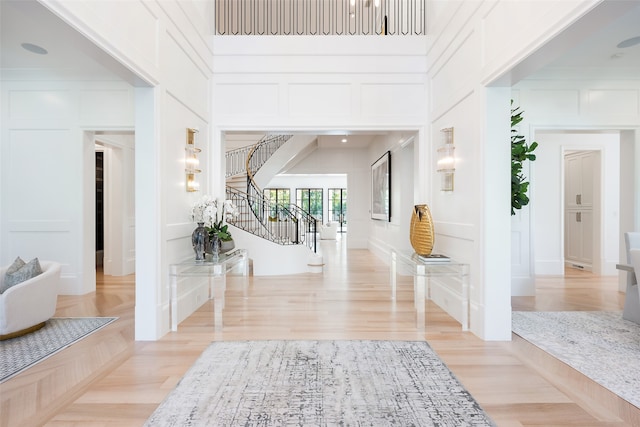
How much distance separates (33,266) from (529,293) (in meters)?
6.45

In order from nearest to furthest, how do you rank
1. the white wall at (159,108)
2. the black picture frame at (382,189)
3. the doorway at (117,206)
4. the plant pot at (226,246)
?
the white wall at (159,108) < the plant pot at (226,246) < the doorway at (117,206) < the black picture frame at (382,189)

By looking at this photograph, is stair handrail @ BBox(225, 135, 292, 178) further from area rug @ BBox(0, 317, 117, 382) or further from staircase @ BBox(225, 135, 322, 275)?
area rug @ BBox(0, 317, 117, 382)

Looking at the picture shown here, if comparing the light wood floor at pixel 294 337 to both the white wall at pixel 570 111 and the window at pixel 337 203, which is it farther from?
the window at pixel 337 203

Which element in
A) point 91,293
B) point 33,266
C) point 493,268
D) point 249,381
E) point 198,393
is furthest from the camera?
point 91,293

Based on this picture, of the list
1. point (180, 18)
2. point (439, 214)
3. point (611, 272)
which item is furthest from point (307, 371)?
point (611, 272)

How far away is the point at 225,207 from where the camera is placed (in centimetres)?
452

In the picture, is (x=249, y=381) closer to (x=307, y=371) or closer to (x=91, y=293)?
(x=307, y=371)

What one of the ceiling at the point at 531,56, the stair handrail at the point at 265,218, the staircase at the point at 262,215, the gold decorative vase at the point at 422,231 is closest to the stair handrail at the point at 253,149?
the staircase at the point at 262,215

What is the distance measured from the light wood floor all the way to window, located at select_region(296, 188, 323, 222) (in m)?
13.4

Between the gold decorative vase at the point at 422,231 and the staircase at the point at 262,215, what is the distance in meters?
2.47

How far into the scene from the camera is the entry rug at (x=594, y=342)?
8.37 ft

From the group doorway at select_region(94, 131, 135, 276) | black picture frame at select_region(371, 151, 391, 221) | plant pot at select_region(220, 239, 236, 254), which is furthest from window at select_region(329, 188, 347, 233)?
plant pot at select_region(220, 239, 236, 254)

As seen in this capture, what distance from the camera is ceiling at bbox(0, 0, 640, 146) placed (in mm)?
2148

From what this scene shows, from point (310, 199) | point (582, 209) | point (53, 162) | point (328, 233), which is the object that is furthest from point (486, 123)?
point (310, 199)
